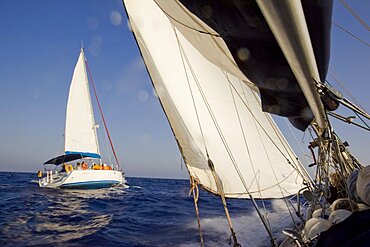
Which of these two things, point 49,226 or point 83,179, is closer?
point 49,226

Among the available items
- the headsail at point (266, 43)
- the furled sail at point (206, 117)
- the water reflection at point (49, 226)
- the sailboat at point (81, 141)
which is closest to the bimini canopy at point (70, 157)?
the sailboat at point (81, 141)

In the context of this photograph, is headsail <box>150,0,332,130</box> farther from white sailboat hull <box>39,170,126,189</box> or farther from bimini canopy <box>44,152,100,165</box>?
bimini canopy <box>44,152,100,165</box>

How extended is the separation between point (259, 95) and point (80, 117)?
70.5 ft

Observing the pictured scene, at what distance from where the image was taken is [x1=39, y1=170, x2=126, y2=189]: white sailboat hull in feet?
60.1

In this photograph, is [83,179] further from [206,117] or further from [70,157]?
[206,117]

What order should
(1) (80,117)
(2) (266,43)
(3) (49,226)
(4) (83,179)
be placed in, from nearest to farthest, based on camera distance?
(2) (266,43)
(3) (49,226)
(4) (83,179)
(1) (80,117)

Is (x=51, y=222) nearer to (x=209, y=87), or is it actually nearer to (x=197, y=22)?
(x=209, y=87)

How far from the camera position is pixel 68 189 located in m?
18.8

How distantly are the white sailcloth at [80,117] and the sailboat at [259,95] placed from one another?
65.5 feet

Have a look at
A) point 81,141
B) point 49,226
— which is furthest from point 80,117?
point 49,226

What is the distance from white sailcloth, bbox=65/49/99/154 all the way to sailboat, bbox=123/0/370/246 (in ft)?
65.5

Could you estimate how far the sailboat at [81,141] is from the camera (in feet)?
63.9

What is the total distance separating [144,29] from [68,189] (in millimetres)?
18681

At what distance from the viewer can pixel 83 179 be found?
18375 millimetres
